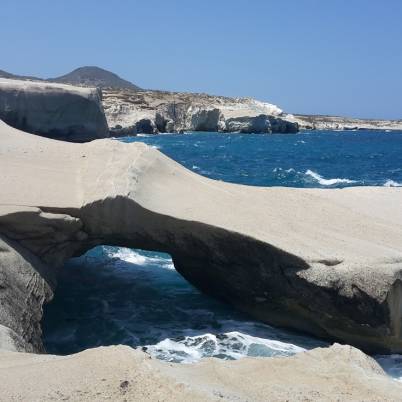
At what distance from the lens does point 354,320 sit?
9.57m

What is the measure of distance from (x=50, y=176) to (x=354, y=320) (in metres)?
6.25

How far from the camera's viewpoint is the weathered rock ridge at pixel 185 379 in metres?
4.47

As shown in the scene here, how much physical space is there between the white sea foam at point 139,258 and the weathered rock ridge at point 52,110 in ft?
75.7

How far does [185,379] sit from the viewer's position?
4.72 metres

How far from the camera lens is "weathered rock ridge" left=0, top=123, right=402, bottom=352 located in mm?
9406

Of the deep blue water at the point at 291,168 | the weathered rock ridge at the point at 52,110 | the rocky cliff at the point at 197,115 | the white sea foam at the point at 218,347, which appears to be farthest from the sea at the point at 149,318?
the rocky cliff at the point at 197,115

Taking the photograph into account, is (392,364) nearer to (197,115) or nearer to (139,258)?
(139,258)

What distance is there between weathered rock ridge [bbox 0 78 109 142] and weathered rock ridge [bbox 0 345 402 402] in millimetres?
33329

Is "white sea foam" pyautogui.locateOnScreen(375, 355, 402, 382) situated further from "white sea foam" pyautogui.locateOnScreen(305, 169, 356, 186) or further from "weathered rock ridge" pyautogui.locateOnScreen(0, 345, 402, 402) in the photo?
"white sea foam" pyautogui.locateOnScreen(305, 169, 356, 186)

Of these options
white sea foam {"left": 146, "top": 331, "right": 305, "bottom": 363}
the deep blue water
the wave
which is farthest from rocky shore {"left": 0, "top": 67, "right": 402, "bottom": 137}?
white sea foam {"left": 146, "top": 331, "right": 305, "bottom": 363}

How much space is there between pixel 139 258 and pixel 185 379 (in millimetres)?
10984

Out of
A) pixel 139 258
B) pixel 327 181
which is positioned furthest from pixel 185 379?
pixel 327 181

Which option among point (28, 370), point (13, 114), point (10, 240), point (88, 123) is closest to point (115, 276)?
point (10, 240)

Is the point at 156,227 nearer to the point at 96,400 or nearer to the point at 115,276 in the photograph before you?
the point at 115,276
